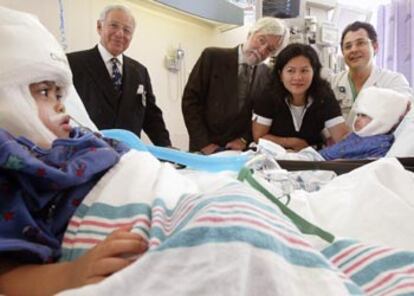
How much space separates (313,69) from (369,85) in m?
0.41

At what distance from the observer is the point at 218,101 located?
2.49m

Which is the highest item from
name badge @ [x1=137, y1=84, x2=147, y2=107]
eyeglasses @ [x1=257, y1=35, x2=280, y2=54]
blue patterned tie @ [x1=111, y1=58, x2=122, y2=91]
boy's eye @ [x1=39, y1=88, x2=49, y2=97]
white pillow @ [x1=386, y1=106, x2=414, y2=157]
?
eyeglasses @ [x1=257, y1=35, x2=280, y2=54]

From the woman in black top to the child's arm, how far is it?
5.88 feet

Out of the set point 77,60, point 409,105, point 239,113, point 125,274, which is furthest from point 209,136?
point 125,274

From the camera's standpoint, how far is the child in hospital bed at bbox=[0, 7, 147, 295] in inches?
20.6

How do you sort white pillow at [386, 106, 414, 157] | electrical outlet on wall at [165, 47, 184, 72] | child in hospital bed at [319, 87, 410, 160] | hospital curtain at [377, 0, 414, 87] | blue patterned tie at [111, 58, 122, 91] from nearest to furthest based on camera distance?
white pillow at [386, 106, 414, 157] < child in hospital bed at [319, 87, 410, 160] < blue patterned tie at [111, 58, 122, 91] < electrical outlet on wall at [165, 47, 184, 72] < hospital curtain at [377, 0, 414, 87]

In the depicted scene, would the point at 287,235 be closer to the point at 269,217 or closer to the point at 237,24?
the point at 269,217

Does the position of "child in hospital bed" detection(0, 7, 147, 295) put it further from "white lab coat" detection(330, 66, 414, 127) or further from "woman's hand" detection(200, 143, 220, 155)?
"white lab coat" detection(330, 66, 414, 127)

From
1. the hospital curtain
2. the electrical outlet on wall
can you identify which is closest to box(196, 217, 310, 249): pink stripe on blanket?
the electrical outlet on wall

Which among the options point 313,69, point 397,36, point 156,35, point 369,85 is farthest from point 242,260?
point 397,36

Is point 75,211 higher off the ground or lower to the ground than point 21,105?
lower

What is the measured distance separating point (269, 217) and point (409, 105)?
1.91 m

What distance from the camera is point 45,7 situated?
7.79ft

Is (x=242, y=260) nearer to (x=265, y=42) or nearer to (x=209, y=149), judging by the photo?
(x=209, y=149)
